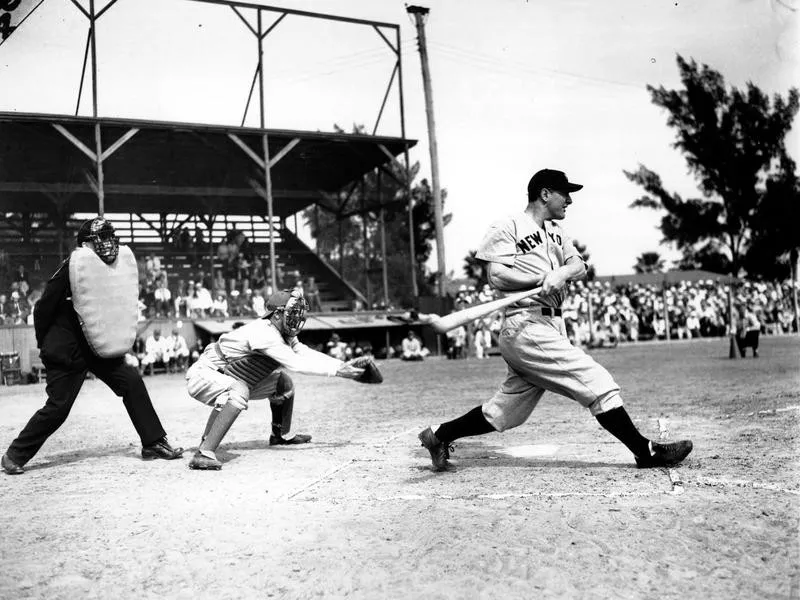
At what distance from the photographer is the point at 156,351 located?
20.4 m

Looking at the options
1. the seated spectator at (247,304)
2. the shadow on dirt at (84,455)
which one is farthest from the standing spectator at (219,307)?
the shadow on dirt at (84,455)

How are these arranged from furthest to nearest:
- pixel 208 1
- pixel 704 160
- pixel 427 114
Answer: pixel 427 114 < pixel 208 1 < pixel 704 160

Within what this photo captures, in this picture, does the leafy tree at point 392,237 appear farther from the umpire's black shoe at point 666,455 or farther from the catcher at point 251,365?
the umpire's black shoe at point 666,455

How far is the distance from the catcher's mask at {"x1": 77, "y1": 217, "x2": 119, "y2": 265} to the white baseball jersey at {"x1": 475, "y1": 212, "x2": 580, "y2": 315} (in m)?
2.83

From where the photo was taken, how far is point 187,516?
430cm

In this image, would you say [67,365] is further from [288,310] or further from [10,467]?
[288,310]

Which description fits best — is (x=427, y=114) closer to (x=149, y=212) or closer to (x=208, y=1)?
(x=208, y=1)

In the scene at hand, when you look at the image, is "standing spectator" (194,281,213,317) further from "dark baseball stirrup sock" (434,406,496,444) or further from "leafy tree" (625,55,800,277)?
"dark baseball stirrup sock" (434,406,496,444)

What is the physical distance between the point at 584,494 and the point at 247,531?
1.82 m

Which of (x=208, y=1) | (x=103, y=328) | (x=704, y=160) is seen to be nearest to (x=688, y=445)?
(x=103, y=328)

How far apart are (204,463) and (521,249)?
264cm

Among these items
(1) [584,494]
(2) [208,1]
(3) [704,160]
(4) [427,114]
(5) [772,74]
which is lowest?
(1) [584,494]

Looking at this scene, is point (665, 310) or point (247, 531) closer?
point (247, 531)

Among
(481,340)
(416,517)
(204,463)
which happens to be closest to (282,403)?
(204,463)
